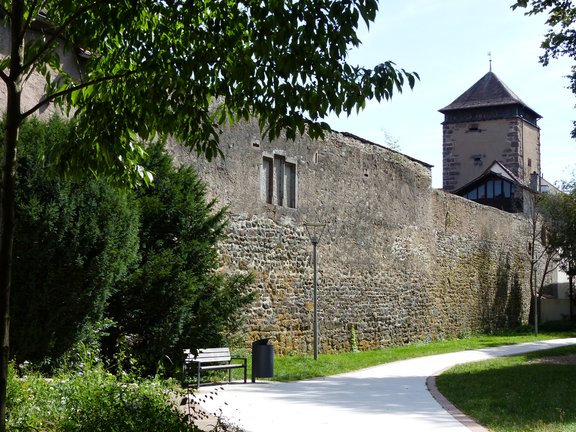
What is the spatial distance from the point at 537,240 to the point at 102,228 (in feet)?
102

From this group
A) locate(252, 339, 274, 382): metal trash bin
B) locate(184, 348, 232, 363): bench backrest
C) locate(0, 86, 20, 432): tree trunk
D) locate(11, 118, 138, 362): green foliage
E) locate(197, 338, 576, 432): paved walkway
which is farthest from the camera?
locate(252, 339, 274, 382): metal trash bin

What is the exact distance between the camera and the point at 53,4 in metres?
7.21

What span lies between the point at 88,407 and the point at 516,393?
7226 mm

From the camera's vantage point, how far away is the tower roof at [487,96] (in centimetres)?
5000

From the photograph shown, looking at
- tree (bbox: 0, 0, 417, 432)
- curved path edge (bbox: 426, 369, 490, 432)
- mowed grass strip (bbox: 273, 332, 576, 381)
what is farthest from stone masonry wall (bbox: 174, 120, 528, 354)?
tree (bbox: 0, 0, 417, 432)

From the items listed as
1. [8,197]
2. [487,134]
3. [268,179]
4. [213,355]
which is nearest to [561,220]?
[487,134]

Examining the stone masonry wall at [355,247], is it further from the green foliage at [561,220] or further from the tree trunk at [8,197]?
the tree trunk at [8,197]

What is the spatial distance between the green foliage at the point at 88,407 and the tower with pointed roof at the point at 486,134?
43.3 metres

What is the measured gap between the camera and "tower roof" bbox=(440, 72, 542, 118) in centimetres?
5000

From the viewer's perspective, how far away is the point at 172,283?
508 inches

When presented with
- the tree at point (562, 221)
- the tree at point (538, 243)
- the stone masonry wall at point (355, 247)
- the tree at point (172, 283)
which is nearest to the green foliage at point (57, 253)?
the tree at point (172, 283)

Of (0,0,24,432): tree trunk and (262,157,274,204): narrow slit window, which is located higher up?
(262,157,274,204): narrow slit window

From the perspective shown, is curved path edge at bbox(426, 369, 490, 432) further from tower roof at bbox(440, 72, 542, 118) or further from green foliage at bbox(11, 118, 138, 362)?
tower roof at bbox(440, 72, 542, 118)

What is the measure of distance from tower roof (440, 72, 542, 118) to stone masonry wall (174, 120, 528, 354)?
1887 cm
